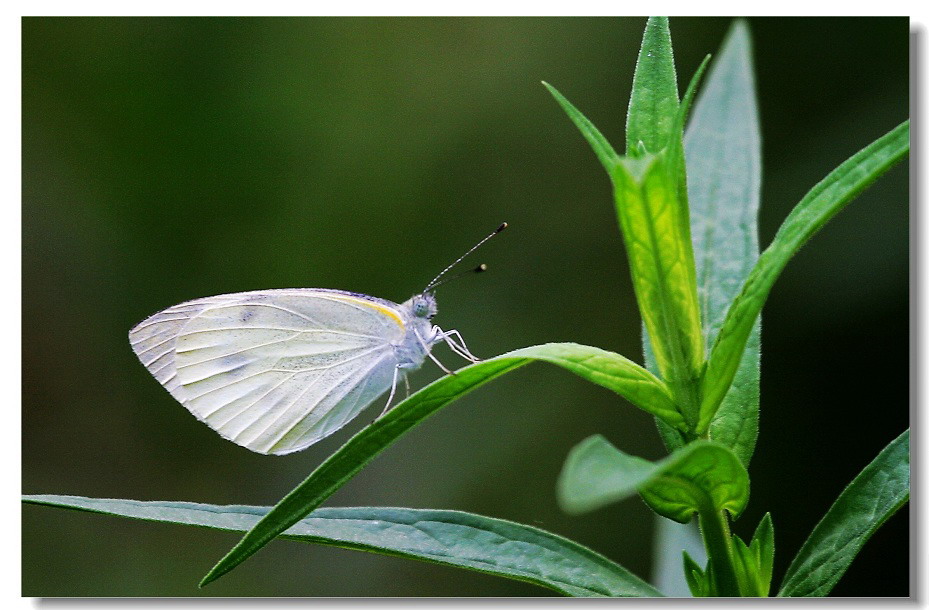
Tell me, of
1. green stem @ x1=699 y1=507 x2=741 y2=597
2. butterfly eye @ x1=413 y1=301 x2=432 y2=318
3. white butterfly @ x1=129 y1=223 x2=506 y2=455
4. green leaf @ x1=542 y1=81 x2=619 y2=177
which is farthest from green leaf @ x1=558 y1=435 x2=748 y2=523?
butterfly eye @ x1=413 y1=301 x2=432 y2=318

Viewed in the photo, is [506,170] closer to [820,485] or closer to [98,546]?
[820,485]

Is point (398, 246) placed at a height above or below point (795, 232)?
above

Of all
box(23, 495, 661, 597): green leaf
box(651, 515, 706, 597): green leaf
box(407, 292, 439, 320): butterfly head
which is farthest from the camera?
box(407, 292, 439, 320): butterfly head

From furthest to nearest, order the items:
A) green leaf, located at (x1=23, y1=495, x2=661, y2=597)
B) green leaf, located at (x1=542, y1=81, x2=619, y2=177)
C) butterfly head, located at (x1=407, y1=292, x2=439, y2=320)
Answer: butterfly head, located at (x1=407, y1=292, x2=439, y2=320) < green leaf, located at (x1=23, y1=495, x2=661, y2=597) < green leaf, located at (x1=542, y1=81, x2=619, y2=177)

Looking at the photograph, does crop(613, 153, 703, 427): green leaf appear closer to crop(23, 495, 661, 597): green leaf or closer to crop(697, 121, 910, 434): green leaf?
crop(697, 121, 910, 434): green leaf

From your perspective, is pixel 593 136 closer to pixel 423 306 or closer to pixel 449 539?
pixel 449 539

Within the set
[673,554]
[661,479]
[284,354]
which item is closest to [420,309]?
[284,354]
